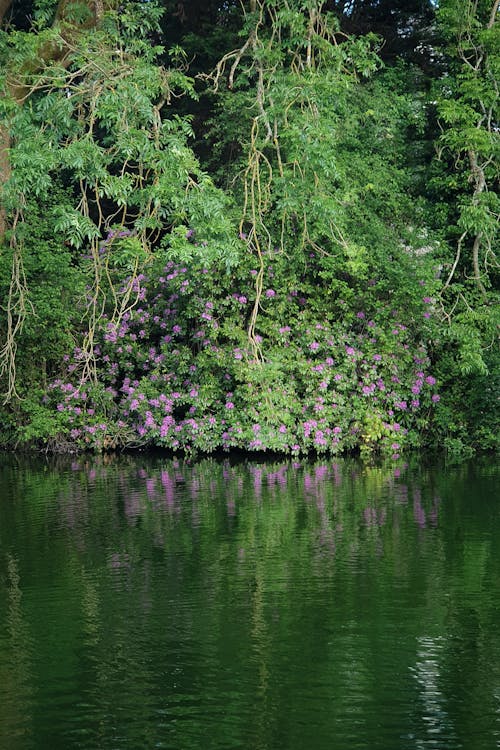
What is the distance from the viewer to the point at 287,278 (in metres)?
16.5

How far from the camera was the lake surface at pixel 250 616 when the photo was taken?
5.94m

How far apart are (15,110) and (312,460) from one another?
572 centimetres

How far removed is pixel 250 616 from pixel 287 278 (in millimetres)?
9011

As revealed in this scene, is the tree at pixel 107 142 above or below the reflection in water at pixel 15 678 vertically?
above

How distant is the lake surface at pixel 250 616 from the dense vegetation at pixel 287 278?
9.61 ft

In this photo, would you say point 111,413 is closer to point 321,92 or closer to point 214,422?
point 214,422

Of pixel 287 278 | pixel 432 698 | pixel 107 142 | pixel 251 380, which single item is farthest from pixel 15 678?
pixel 287 278

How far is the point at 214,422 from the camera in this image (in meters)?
16.2

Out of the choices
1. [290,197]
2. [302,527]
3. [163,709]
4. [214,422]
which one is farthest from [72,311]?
[163,709]

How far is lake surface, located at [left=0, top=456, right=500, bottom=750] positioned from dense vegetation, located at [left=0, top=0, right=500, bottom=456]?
2.93 meters

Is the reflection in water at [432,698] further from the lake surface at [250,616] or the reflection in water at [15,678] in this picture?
the reflection in water at [15,678]

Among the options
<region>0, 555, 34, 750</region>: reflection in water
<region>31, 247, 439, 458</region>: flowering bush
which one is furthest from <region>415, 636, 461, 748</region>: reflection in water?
<region>31, 247, 439, 458</region>: flowering bush

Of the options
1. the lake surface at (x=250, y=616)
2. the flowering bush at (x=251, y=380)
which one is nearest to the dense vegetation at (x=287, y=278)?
the flowering bush at (x=251, y=380)

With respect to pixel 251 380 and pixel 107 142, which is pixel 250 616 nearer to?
pixel 107 142
